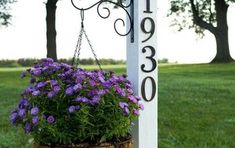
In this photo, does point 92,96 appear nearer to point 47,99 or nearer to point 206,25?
point 47,99

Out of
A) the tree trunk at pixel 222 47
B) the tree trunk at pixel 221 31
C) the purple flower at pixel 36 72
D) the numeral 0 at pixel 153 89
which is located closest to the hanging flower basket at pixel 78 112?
the purple flower at pixel 36 72

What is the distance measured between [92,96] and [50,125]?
1.15 ft

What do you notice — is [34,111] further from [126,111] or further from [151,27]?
[151,27]

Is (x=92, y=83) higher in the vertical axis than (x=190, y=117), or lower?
higher

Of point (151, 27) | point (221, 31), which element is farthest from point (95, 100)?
point (221, 31)

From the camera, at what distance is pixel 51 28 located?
2112 centimetres

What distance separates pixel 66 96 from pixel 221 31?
21.6m

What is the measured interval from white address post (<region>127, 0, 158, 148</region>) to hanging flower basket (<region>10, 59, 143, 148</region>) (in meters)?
0.32

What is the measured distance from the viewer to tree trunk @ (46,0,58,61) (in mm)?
20906

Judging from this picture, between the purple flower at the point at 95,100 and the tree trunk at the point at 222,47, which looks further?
the tree trunk at the point at 222,47

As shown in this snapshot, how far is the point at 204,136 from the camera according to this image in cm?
593

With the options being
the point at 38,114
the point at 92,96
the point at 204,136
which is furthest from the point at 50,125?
the point at 204,136

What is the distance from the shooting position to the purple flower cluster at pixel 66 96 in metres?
3.34

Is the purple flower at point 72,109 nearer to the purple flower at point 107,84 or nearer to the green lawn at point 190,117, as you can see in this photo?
the purple flower at point 107,84
